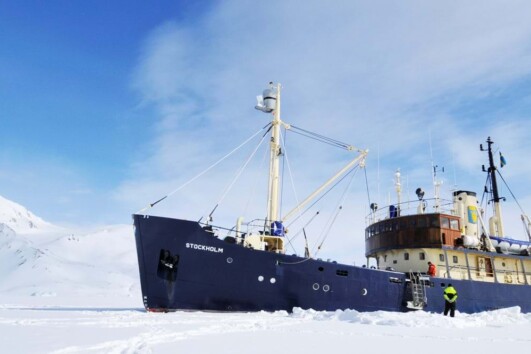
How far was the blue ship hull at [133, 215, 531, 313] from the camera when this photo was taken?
17.2 m

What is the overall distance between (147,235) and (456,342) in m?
12.1

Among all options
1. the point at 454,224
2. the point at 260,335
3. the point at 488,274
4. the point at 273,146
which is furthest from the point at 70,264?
the point at 260,335

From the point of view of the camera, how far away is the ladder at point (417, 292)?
20.5m

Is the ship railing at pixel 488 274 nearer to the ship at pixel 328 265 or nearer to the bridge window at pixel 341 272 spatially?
the ship at pixel 328 265

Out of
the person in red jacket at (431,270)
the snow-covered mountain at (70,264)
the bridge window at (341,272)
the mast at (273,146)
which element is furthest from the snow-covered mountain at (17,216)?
the person in red jacket at (431,270)

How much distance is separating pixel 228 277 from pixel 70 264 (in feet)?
189

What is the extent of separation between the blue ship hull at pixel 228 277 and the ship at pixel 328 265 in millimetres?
40

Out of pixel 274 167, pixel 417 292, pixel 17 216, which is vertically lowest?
pixel 417 292

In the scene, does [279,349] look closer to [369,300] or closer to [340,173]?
[369,300]

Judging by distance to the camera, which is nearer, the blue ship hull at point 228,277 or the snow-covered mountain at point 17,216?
the blue ship hull at point 228,277

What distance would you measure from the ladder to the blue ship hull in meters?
1.71

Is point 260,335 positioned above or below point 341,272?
below

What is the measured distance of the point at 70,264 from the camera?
66688 mm

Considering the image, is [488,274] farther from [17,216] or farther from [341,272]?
[17,216]
